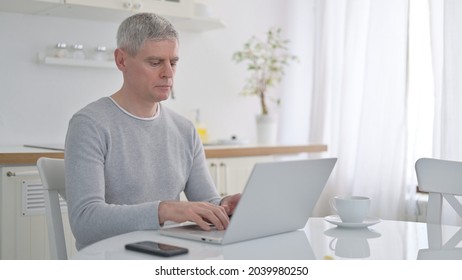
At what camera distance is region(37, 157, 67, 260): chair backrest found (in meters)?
1.75

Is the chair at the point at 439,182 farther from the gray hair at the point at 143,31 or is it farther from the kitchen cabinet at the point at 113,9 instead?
the kitchen cabinet at the point at 113,9

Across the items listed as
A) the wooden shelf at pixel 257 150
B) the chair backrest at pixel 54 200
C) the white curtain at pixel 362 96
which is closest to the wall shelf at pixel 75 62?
the wooden shelf at pixel 257 150

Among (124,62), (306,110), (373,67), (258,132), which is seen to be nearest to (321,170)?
(124,62)

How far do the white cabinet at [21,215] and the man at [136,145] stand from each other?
2.92 ft

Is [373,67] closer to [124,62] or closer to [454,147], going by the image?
[454,147]

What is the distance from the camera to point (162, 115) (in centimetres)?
Answer: 206

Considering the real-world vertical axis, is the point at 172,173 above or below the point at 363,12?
below

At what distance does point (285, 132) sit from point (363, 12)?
101 centimetres

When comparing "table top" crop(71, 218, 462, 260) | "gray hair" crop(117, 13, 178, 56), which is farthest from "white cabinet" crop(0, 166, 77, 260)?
"table top" crop(71, 218, 462, 260)

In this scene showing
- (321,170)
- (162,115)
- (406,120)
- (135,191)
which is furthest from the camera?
(406,120)

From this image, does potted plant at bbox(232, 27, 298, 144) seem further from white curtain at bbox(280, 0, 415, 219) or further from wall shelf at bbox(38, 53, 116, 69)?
wall shelf at bbox(38, 53, 116, 69)

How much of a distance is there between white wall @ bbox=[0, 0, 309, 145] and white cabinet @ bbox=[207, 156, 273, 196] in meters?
0.66

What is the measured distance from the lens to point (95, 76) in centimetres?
357

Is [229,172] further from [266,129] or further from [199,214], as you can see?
[199,214]
